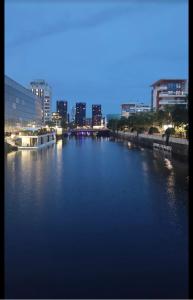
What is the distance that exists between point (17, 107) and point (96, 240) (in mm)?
60498

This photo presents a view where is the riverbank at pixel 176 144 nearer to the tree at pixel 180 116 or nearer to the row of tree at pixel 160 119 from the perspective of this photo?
the tree at pixel 180 116

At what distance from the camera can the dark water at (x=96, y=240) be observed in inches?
319

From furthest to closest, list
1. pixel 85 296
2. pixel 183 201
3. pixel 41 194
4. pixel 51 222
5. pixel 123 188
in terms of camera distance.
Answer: pixel 123 188, pixel 41 194, pixel 183 201, pixel 51 222, pixel 85 296

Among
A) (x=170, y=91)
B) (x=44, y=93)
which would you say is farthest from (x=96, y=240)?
(x=44, y=93)

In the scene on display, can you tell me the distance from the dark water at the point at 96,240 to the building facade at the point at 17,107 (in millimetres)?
36659

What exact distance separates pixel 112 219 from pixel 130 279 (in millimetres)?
5619

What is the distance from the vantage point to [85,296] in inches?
300

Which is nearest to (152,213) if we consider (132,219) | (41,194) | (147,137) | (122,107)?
(132,219)

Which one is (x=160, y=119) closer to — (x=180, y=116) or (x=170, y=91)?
(x=180, y=116)

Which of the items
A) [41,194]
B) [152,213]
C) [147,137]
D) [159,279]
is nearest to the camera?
[159,279]

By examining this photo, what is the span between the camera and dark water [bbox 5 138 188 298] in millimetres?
8094

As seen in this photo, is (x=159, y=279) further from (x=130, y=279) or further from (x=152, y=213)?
(x=152, y=213)

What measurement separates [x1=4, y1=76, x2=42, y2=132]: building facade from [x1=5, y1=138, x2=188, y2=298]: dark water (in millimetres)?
36659

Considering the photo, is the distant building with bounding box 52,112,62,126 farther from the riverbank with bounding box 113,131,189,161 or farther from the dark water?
the dark water
